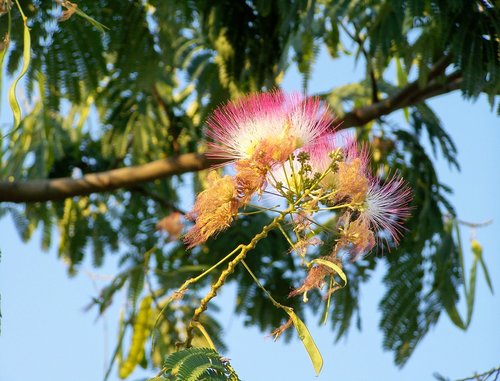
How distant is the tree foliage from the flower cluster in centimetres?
132

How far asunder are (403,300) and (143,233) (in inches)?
53.4

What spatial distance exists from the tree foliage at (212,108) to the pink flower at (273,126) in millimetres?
1288

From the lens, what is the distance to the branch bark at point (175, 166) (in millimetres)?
4285

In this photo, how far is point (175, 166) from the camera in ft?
14.5

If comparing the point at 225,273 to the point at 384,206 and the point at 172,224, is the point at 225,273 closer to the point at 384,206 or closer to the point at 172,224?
the point at 384,206

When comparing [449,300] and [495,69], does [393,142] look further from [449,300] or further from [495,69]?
[495,69]

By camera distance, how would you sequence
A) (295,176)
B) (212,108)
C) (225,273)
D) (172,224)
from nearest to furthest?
(225,273), (295,176), (212,108), (172,224)

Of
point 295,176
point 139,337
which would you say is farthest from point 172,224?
point 295,176

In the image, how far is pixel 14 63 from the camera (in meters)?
3.79

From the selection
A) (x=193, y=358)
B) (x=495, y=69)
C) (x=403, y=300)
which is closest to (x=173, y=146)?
(x=403, y=300)

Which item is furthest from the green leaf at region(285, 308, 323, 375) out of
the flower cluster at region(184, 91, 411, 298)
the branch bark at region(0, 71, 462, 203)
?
the branch bark at region(0, 71, 462, 203)

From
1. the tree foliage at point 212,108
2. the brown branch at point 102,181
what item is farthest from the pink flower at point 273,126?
the brown branch at point 102,181

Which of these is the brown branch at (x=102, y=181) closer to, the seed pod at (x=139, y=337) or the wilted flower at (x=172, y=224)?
the seed pod at (x=139, y=337)

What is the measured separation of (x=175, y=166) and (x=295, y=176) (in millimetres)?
2566
